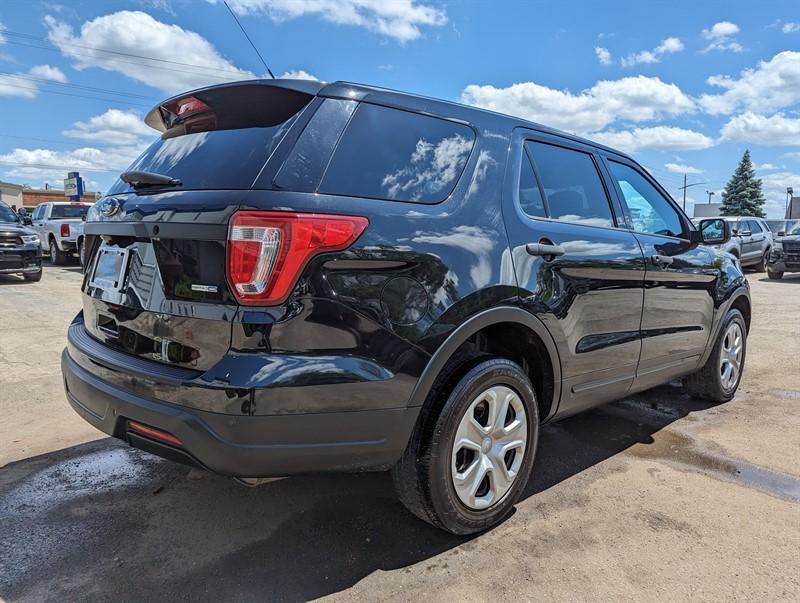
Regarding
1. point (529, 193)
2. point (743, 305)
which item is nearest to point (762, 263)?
point (743, 305)

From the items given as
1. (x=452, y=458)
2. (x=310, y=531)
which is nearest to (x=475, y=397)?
(x=452, y=458)

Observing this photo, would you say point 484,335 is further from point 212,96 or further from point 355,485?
point 212,96

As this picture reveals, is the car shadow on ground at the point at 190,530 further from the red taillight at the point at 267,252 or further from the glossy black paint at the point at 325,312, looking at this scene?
the red taillight at the point at 267,252

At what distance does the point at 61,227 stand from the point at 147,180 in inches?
631

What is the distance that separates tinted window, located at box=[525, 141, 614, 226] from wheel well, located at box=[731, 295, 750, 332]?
6.71 ft

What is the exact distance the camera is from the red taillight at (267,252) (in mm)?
1986

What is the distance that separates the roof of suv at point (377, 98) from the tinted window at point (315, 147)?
58 mm

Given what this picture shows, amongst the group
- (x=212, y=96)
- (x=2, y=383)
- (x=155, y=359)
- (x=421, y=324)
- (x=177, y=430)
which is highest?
(x=212, y=96)

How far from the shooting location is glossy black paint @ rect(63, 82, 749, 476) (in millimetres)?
2006

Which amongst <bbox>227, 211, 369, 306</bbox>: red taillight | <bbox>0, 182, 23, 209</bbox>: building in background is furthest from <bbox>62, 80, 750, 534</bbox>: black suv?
<bbox>0, 182, 23, 209</bbox>: building in background

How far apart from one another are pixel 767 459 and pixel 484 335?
2.19 metres

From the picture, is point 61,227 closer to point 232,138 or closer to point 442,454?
point 232,138

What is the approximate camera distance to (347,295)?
207 centimetres

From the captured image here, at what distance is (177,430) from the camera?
206 cm
